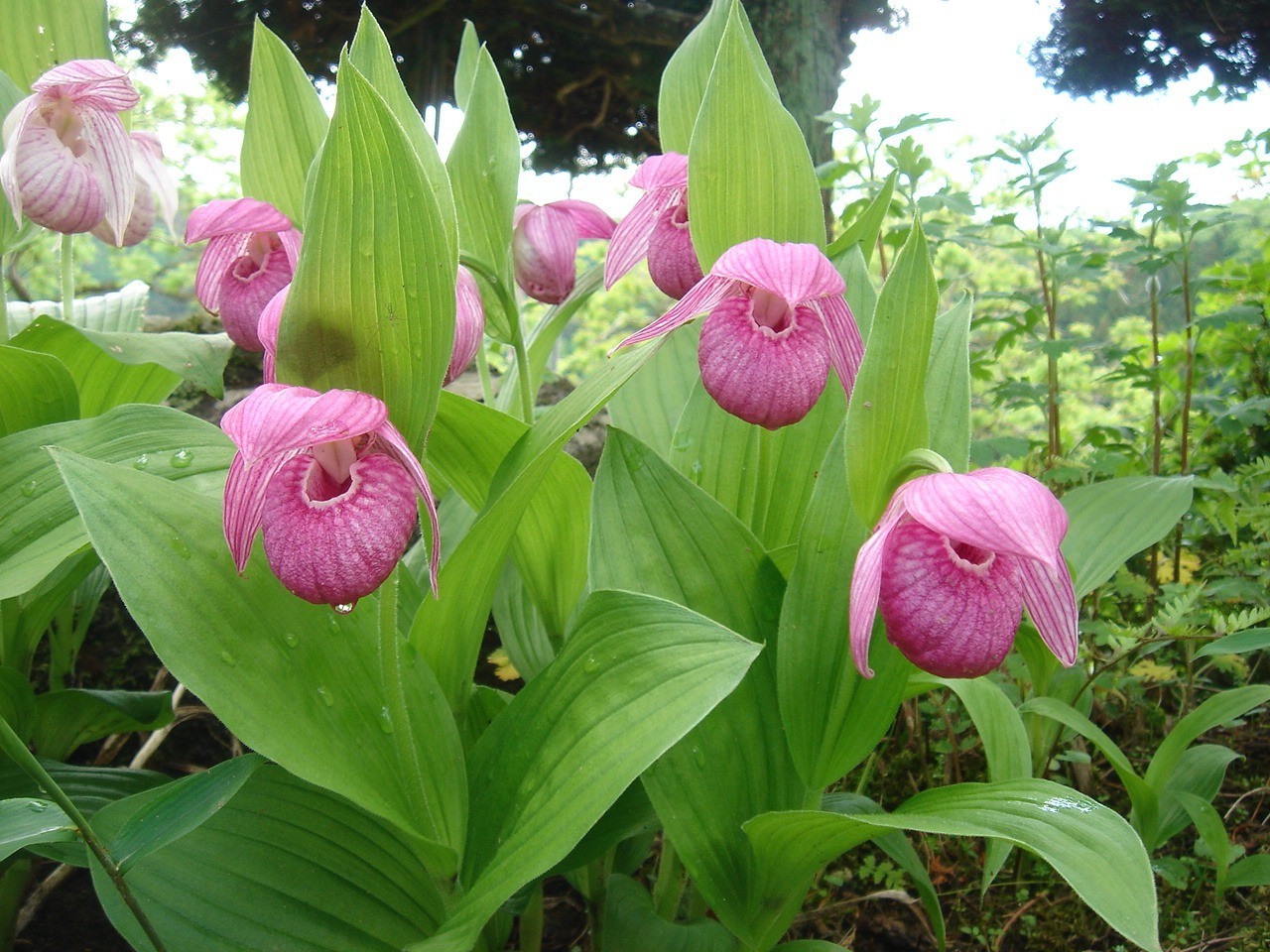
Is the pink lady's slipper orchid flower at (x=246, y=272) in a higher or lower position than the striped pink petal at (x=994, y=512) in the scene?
higher

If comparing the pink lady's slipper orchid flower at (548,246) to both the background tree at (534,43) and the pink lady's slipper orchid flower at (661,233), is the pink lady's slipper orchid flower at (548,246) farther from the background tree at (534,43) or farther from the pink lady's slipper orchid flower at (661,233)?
the background tree at (534,43)

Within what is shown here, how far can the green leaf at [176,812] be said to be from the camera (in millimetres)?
623

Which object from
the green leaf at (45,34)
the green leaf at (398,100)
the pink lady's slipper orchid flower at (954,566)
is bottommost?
the pink lady's slipper orchid flower at (954,566)

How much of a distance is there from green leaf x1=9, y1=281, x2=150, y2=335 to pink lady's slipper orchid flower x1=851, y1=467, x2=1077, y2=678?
1.50 meters

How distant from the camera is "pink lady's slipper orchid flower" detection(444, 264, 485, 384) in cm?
101

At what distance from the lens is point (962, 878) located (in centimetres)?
131

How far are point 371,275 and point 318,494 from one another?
18cm

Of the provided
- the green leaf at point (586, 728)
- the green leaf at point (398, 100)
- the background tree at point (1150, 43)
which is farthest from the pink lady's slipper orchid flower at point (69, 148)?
the background tree at point (1150, 43)

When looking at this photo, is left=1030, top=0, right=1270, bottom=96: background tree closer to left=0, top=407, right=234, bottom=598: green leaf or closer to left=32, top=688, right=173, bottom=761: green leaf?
left=0, top=407, right=234, bottom=598: green leaf

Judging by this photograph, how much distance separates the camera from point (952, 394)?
3.16ft

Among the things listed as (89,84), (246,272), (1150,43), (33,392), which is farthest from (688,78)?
(1150,43)

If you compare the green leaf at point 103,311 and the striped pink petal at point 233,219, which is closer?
the striped pink petal at point 233,219

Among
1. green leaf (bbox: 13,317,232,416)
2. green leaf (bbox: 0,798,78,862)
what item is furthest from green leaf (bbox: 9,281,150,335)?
green leaf (bbox: 0,798,78,862)

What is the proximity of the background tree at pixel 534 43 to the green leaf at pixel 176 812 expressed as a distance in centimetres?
217
